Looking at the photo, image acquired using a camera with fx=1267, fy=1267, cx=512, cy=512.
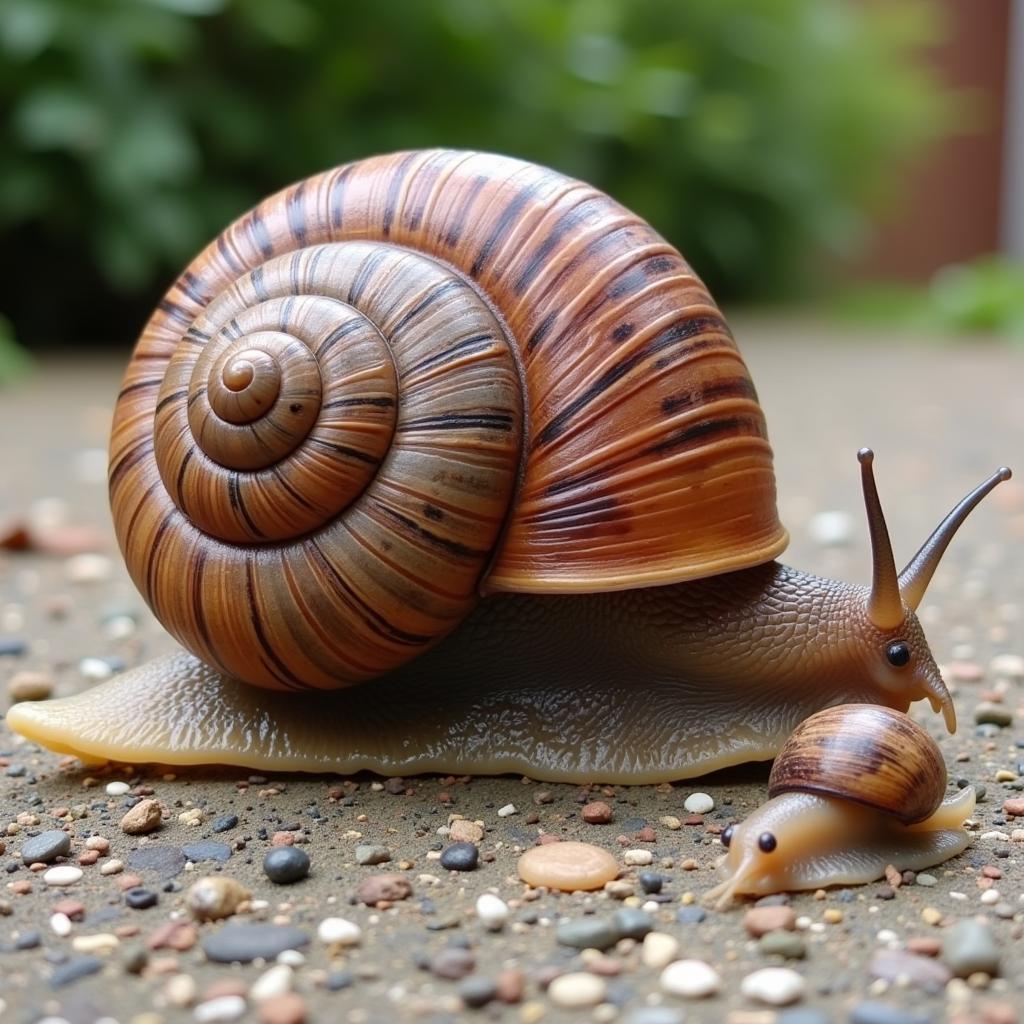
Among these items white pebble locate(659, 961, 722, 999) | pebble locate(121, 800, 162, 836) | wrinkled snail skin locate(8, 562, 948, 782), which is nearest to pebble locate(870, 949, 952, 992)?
white pebble locate(659, 961, 722, 999)

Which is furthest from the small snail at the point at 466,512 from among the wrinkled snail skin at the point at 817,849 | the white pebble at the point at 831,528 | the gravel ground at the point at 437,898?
the white pebble at the point at 831,528

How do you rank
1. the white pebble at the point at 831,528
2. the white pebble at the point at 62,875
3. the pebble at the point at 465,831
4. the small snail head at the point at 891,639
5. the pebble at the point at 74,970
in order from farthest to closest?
the white pebble at the point at 831,528 < the small snail head at the point at 891,639 < the pebble at the point at 465,831 < the white pebble at the point at 62,875 < the pebble at the point at 74,970

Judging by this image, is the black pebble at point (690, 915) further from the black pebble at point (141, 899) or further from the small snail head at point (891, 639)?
the black pebble at point (141, 899)

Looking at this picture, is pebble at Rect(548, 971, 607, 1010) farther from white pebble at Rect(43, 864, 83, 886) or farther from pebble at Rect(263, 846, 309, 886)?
white pebble at Rect(43, 864, 83, 886)

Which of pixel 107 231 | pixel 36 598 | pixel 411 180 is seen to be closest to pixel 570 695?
pixel 411 180

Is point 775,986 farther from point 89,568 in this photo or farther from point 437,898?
point 89,568
